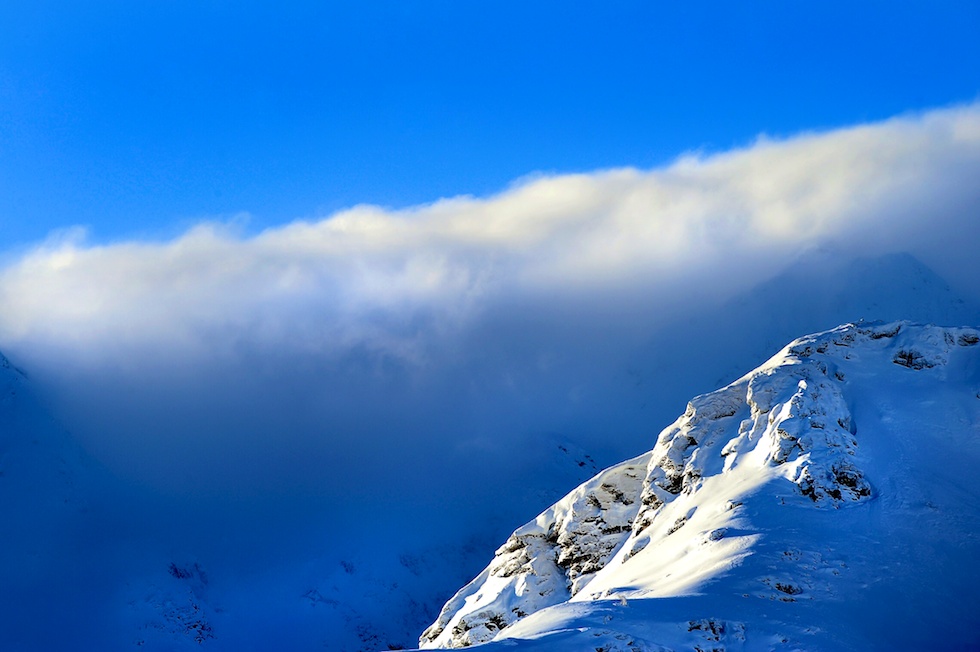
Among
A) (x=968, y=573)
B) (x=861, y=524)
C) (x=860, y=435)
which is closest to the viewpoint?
(x=968, y=573)

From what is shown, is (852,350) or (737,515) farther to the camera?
(852,350)

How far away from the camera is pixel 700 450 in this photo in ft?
297

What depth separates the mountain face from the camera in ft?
191

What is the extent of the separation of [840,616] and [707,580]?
749 centimetres

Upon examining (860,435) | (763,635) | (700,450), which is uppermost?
(700,450)

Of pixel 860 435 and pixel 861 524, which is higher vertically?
pixel 860 435

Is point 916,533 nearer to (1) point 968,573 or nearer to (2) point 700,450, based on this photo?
(1) point 968,573

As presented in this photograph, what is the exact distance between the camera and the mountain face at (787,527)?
5828 centimetres

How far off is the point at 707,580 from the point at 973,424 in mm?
29535

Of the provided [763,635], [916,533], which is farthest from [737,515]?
[763,635]

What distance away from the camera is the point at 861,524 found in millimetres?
69125

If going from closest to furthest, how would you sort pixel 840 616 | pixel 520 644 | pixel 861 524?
pixel 520 644, pixel 840 616, pixel 861 524

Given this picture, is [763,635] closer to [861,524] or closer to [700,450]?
[861,524]

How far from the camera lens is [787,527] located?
6856 cm
